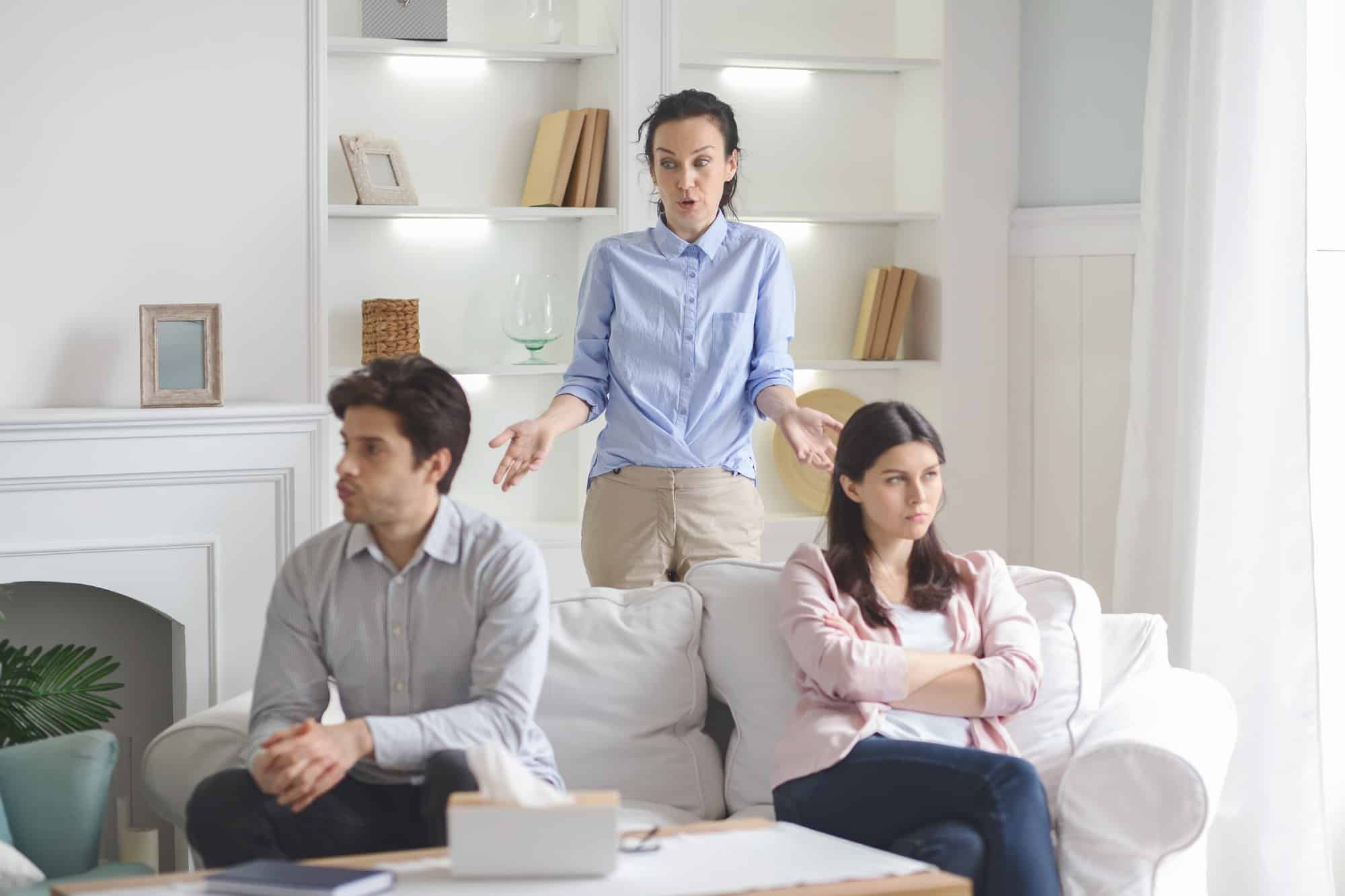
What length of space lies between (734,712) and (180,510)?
148cm

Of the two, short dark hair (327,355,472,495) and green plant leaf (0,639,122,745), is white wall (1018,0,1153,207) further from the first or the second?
green plant leaf (0,639,122,745)

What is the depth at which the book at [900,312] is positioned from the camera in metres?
4.39

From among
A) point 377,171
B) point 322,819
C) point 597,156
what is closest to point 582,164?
point 597,156

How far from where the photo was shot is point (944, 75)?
4.28 m

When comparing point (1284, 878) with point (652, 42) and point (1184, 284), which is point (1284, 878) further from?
point (652, 42)

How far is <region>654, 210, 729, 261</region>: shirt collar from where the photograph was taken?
2908 mm

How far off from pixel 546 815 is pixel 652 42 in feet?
8.77

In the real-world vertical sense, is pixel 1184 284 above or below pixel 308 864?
above

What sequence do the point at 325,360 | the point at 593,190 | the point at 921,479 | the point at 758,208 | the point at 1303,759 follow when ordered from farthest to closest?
the point at 758,208 < the point at 593,190 < the point at 325,360 < the point at 1303,759 < the point at 921,479

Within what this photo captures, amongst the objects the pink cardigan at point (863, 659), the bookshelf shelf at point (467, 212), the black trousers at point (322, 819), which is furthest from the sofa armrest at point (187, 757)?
the bookshelf shelf at point (467, 212)

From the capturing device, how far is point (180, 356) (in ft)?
11.6

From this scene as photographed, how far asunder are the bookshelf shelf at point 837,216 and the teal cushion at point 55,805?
2349mm

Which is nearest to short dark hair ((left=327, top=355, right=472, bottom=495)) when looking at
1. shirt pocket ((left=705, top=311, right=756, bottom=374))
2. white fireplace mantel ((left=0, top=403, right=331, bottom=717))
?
shirt pocket ((left=705, top=311, right=756, bottom=374))

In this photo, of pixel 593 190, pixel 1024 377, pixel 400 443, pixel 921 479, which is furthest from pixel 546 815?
pixel 1024 377
